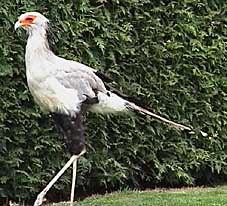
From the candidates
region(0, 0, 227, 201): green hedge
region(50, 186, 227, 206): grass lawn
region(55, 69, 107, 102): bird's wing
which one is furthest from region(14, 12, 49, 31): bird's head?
region(50, 186, 227, 206): grass lawn

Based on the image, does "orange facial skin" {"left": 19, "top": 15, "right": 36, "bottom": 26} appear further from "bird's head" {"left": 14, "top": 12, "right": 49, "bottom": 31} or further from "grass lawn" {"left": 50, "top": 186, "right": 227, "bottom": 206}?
"grass lawn" {"left": 50, "top": 186, "right": 227, "bottom": 206}

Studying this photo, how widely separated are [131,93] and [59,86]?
234cm

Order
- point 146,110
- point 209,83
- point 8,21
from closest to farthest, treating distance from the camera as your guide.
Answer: point 146,110 < point 8,21 < point 209,83

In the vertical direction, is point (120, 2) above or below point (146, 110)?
above

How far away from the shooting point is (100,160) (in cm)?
757

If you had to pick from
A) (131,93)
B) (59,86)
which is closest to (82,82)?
(59,86)

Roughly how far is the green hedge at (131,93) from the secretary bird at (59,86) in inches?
41.4

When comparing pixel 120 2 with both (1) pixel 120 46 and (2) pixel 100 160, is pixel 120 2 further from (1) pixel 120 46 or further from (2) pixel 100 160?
(2) pixel 100 160

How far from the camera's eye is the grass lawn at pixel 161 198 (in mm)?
7039

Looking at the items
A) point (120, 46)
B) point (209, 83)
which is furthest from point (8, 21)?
point (209, 83)

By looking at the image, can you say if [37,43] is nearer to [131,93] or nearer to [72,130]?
[72,130]

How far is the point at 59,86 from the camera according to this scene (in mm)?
5496

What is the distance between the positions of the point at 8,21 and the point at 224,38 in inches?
115

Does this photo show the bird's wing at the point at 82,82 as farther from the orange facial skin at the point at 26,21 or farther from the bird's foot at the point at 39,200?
the bird's foot at the point at 39,200
